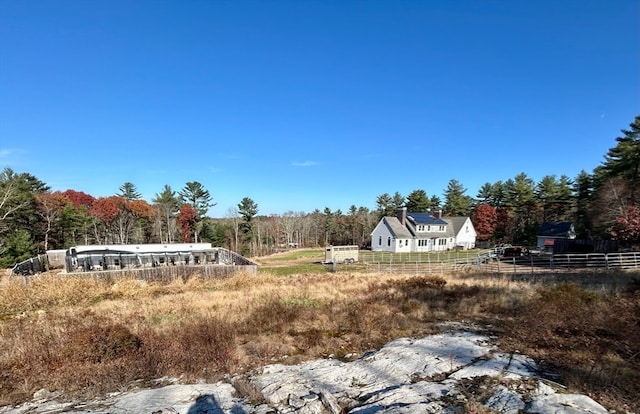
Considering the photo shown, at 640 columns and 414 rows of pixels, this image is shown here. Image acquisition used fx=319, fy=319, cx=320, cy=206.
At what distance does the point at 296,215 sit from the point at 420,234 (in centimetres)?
4168

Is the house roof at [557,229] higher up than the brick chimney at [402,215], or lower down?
lower down

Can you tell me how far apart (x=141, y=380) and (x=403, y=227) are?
49.3m

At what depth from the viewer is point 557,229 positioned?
158 ft

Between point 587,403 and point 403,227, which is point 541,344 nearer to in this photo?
point 587,403

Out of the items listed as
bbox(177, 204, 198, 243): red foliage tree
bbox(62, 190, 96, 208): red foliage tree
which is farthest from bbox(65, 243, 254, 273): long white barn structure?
bbox(62, 190, 96, 208): red foliage tree

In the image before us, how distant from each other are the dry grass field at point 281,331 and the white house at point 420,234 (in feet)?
112

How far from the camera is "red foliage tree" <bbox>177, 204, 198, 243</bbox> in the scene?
207 ft

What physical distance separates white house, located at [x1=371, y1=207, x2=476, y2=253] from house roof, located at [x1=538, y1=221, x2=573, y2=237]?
37.9 ft

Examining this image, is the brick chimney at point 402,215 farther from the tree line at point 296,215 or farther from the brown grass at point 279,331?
the brown grass at point 279,331

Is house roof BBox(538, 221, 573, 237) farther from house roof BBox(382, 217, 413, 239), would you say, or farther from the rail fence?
house roof BBox(382, 217, 413, 239)

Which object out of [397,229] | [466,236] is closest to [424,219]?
[397,229]

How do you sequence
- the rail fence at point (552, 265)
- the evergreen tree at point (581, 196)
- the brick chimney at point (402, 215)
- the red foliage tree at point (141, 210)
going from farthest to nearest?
the red foliage tree at point (141, 210) → the brick chimney at point (402, 215) → the evergreen tree at point (581, 196) → the rail fence at point (552, 265)

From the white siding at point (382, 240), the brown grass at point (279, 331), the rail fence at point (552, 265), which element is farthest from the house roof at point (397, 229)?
the brown grass at point (279, 331)

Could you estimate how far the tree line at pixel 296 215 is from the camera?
36156 millimetres
